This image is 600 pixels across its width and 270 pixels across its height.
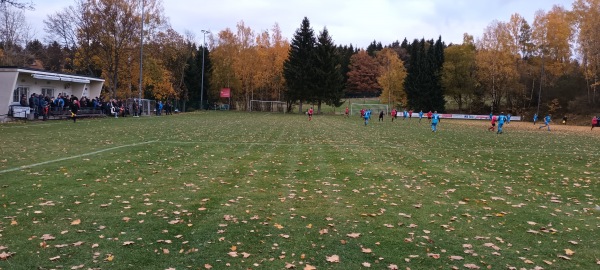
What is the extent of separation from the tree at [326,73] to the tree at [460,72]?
20393mm

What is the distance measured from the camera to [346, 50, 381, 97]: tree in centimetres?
10550

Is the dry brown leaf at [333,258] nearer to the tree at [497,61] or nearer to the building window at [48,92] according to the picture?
the building window at [48,92]

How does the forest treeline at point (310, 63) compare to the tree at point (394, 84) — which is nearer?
the forest treeline at point (310, 63)

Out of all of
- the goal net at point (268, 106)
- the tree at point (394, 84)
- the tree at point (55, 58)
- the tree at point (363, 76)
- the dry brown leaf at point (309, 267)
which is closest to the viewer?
the dry brown leaf at point (309, 267)

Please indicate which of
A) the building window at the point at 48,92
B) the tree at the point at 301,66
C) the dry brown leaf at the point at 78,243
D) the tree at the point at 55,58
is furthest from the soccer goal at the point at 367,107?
the dry brown leaf at the point at 78,243

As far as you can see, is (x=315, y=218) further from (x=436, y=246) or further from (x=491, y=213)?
(x=491, y=213)

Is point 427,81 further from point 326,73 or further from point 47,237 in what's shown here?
point 47,237

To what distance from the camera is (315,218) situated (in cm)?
690

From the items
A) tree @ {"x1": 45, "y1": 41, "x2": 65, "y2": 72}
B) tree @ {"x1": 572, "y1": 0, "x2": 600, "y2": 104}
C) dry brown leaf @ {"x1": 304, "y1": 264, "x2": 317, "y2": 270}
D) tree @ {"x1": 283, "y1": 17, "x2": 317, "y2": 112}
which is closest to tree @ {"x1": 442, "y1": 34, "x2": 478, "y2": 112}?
tree @ {"x1": 572, "y1": 0, "x2": 600, "y2": 104}

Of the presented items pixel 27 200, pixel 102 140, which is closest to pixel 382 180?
pixel 27 200

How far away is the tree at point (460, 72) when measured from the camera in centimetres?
7050

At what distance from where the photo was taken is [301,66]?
2562 inches

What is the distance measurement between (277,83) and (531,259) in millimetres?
68304

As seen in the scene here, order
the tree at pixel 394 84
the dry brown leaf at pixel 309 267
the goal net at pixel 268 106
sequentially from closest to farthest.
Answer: the dry brown leaf at pixel 309 267 < the goal net at pixel 268 106 < the tree at pixel 394 84
